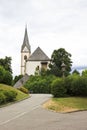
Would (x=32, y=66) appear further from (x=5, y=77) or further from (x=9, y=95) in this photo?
(x=9, y=95)

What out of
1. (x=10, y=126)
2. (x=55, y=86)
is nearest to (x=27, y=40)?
(x=55, y=86)

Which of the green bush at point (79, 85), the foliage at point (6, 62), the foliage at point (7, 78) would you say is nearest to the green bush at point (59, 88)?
the green bush at point (79, 85)

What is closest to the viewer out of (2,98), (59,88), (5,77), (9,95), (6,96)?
(2,98)

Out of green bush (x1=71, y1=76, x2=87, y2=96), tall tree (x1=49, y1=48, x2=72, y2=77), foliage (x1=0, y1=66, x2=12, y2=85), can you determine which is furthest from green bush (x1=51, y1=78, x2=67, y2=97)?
tall tree (x1=49, y1=48, x2=72, y2=77)

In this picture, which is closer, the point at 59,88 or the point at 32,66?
the point at 59,88

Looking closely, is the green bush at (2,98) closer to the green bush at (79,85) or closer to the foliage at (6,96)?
the foliage at (6,96)

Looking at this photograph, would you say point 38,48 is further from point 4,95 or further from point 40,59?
point 4,95

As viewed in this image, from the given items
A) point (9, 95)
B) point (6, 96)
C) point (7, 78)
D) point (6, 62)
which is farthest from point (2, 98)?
point (6, 62)

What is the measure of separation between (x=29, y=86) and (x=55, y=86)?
2680cm

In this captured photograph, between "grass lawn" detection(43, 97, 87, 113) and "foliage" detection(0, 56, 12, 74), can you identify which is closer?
"grass lawn" detection(43, 97, 87, 113)

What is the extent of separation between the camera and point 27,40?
142 metres

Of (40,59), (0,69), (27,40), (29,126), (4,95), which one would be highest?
(27,40)

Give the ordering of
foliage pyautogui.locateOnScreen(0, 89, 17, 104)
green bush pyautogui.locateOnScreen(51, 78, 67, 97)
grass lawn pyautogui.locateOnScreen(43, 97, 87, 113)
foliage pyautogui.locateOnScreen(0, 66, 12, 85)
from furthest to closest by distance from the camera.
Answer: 1. foliage pyautogui.locateOnScreen(0, 66, 12, 85)
2. green bush pyautogui.locateOnScreen(51, 78, 67, 97)
3. foliage pyautogui.locateOnScreen(0, 89, 17, 104)
4. grass lawn pyautogui.locateOnScreen(43, 97, 87, 113)

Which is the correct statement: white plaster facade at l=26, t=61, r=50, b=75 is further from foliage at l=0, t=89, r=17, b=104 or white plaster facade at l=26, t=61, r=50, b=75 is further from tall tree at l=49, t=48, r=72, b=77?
foliage at l=0, t=89, r=17, b=104
